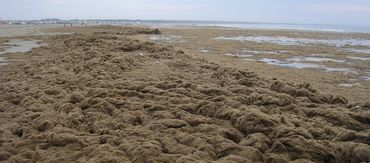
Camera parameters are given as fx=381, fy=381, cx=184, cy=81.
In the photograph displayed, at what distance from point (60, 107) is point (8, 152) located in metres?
2.10

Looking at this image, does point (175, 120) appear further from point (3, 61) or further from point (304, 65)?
point (3, 61)

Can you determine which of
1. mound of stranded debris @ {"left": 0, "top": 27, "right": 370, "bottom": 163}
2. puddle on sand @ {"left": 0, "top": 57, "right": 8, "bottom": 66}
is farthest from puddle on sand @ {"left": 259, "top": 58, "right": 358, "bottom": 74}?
puddle on sand @ {"left": 0, "top": 57, "right": 8, "bottom": 66}

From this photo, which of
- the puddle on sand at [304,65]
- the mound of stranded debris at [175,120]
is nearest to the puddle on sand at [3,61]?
the mound of stranded debris at [175,120]

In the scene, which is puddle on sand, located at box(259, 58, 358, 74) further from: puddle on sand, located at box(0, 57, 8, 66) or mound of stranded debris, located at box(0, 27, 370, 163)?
puddle on sand, located at box(0, 57, 8, 66)

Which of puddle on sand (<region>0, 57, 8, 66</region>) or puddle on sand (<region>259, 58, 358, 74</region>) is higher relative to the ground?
puddle on sand (<region>259, 58, 358, 74</region>)

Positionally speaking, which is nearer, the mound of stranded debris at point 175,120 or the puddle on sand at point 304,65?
the mound of stranded debris at point 175,120

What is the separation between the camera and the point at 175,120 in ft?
20.8

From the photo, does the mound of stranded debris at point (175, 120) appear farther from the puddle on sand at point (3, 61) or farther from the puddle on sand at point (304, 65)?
the puddle on sand at point (304, 65)

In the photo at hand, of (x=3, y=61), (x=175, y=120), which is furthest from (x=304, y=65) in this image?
(x=3, y=61)

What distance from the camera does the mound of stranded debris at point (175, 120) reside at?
203 inches

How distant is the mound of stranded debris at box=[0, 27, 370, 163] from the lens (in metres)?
5.16

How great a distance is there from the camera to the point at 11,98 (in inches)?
330

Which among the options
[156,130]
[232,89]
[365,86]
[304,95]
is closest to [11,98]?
[156,130]

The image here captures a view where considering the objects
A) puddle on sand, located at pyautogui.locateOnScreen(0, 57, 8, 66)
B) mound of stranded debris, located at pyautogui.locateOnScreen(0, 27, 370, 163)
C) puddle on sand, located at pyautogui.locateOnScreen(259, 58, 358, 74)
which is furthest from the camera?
puddle on sand, located at pyautogui.locateOnScreen(259, 58, 358, 74)
